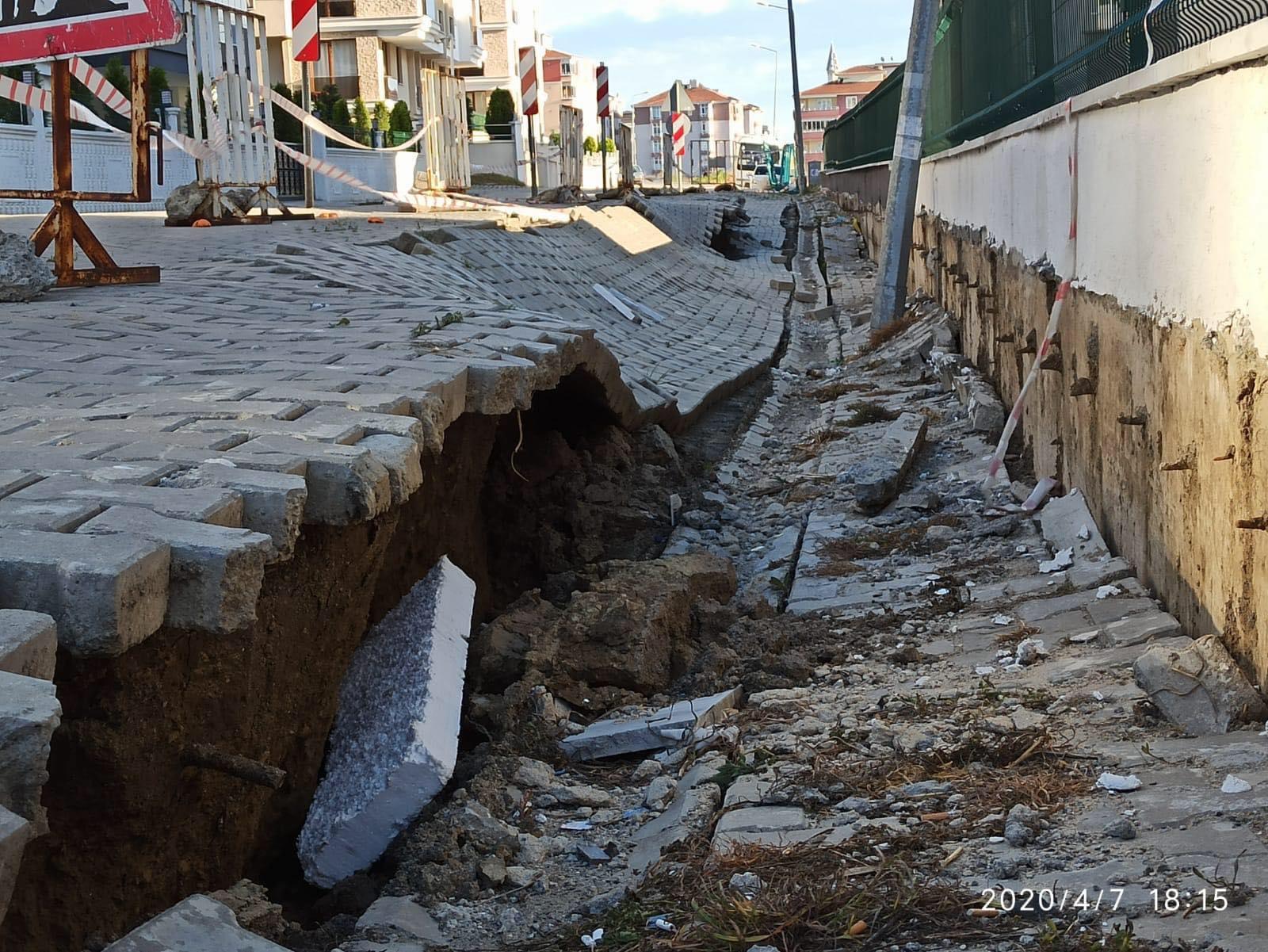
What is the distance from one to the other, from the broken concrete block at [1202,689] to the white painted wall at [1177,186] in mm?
811

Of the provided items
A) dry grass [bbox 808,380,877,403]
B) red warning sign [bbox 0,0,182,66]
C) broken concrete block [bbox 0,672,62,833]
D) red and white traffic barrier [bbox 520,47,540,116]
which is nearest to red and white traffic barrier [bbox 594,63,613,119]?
red and white traffic barrier [bbox 520,47,540,116]

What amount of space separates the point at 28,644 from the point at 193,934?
2.02 ft

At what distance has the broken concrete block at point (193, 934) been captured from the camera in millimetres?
2381

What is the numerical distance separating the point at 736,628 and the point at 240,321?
308 centimetres

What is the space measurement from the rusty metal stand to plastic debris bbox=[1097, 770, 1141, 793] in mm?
6558

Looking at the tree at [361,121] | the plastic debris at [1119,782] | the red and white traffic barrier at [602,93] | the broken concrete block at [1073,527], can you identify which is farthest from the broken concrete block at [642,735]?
the tree at [361,121]

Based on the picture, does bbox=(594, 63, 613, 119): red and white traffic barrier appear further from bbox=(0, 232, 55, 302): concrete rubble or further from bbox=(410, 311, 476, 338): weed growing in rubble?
bbox=(410, 311, 476, 338): weed growing in rubble

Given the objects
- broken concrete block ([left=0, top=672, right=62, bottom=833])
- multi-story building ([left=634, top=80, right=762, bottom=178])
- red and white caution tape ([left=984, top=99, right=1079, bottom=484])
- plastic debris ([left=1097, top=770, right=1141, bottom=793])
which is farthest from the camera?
multi-story building ([left=634, top=80, right=762, bottom=178])

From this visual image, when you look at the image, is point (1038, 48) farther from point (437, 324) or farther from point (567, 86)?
point (567, 86)

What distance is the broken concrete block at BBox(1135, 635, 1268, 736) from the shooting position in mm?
3359

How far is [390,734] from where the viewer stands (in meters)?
3.80

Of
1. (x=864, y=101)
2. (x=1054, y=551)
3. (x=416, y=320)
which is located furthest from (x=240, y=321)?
(x=864, y=101)

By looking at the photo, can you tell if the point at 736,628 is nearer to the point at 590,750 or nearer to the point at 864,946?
the point at 590,750

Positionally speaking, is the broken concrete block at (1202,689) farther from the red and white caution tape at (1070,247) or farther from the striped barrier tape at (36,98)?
the striped barrier tape at (36,98)
